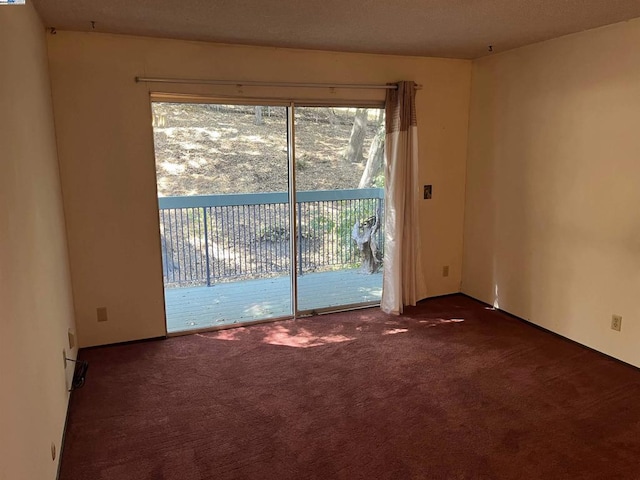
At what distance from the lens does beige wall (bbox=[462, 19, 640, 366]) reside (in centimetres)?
308

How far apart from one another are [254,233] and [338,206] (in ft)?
3.23

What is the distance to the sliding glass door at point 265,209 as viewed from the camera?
13.0 ft

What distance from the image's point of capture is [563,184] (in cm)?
351

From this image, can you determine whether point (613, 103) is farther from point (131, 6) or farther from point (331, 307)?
point (131, 6)

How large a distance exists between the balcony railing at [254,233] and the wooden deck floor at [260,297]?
0.11 metres

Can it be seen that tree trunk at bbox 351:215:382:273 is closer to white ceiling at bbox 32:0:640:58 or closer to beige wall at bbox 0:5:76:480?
white ceiling at bbox 32:0:640:58

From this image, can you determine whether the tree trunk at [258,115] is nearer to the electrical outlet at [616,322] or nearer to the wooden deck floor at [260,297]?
the wooden deck floor at [260,297]

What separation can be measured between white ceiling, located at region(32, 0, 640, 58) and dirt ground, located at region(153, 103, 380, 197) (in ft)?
2.03

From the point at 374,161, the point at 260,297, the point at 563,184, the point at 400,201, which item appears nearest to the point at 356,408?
the point at 400,201

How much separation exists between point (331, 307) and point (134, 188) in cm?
196

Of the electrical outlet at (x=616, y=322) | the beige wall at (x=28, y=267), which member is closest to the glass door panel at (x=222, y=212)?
the beige wall at (x=28, y=267)

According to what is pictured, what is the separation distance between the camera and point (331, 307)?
431 centimetres

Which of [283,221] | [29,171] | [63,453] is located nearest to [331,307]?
[283,221]

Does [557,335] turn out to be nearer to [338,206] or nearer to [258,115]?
[338,206]
